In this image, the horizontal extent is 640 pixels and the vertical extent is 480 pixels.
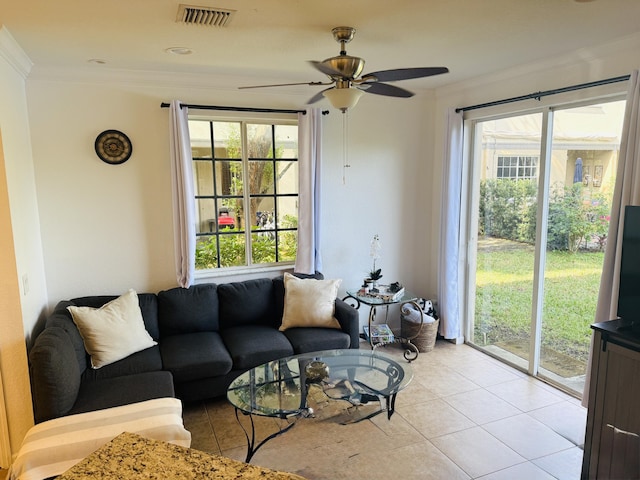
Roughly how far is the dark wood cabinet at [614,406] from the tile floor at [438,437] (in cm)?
27

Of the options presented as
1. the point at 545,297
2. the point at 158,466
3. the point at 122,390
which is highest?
the point at 158,466

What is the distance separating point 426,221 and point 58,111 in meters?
3.64

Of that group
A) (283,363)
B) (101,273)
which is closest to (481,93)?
(283,363)

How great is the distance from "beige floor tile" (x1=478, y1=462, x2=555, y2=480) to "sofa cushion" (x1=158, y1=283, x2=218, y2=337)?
2.43m

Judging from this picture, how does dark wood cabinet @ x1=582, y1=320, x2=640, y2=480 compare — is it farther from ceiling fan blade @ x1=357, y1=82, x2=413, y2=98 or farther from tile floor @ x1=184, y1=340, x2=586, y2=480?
ceiling fan blade @ x1=357, y1=82, x2=413, y2=98

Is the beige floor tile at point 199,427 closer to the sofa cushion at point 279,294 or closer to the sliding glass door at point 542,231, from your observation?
the sofa cushion at point 279,294

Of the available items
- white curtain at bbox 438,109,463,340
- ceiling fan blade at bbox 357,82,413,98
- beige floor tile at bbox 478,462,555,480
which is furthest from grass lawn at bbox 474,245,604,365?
ceiling fan blade at bbox 357,82,413,98

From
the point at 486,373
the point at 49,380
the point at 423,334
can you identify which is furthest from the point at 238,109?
the point at 486,373

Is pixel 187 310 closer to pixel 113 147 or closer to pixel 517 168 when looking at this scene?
→ pixel 113 147

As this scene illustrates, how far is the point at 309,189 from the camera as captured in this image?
14.0 feet

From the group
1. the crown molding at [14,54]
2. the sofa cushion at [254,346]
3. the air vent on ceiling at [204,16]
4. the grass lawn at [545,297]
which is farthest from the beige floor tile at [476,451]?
the crown molding at [14,54]

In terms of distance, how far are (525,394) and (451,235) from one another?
1.60 metres

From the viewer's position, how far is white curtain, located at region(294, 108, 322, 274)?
4.23 m

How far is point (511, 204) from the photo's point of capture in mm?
4102
